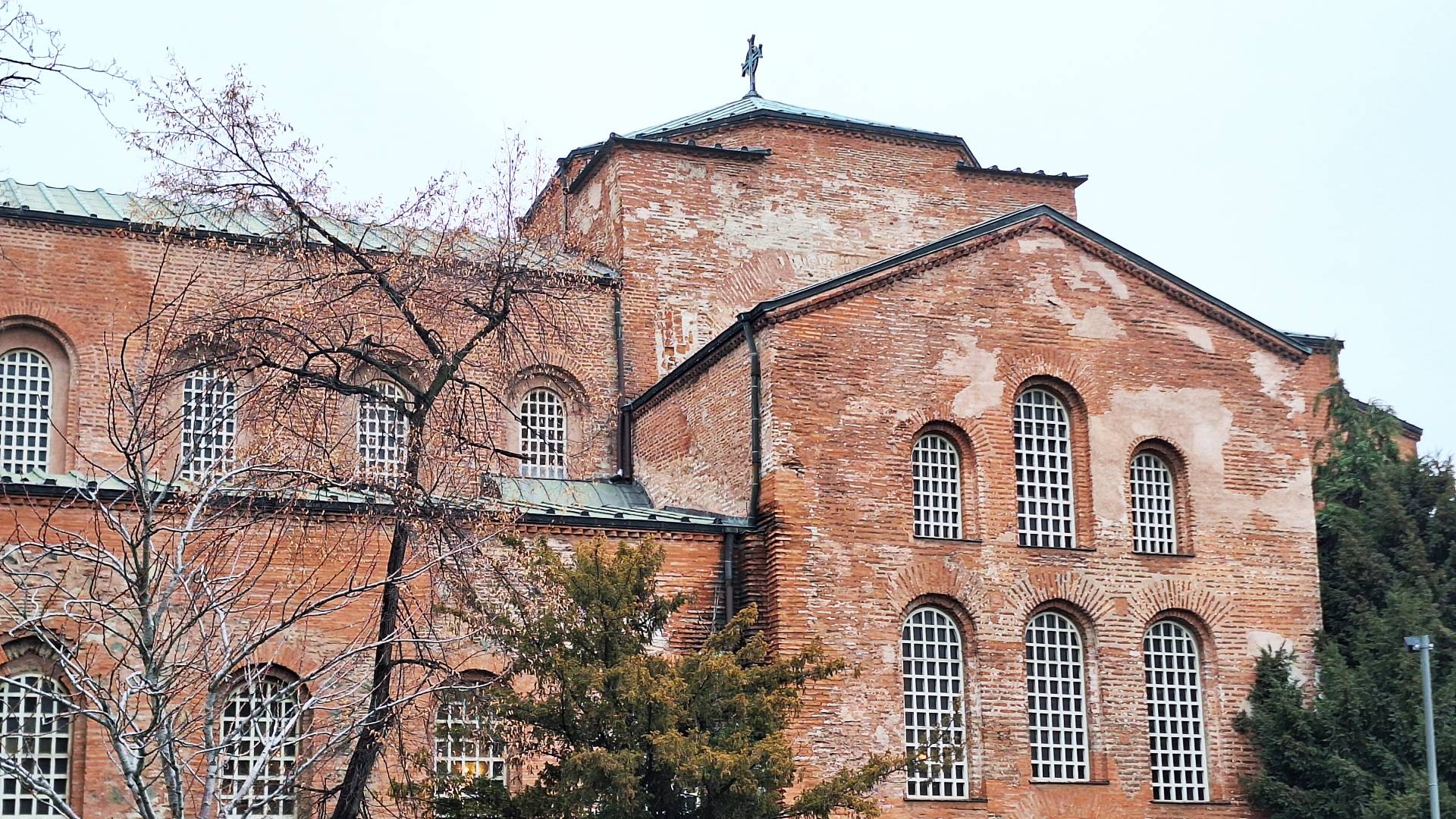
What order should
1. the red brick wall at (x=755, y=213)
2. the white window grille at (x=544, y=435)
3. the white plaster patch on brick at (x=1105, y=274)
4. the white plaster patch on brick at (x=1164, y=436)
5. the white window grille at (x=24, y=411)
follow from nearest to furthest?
the white plaster patch on brick at (x=1164, y=436)
the white window grille at (x=24, y=411)
the white plaster patch on brick at (x=1105, y=274)
the white window grille at (x=544, y=435)
the red brick wall at (x=755, y=213)

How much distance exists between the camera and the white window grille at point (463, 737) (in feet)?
57.4

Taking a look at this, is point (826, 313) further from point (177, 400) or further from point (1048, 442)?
point (177, 400)

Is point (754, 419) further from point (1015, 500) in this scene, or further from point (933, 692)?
point (933, 692)

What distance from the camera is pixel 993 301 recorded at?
23.8 meters

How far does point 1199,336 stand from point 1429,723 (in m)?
5.94

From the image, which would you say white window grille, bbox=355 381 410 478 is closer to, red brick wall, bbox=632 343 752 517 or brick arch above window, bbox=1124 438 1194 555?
red brick wall, bbox=632 343 752 517

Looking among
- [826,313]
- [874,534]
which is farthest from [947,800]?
[826,313]

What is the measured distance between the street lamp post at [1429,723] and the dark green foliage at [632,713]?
7.72 metres

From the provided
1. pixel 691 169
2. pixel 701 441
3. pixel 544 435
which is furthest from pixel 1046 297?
pixel 544 435

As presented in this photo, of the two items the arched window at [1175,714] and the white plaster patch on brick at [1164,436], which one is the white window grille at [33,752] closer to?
the white plaster patch on brick at [1164,436]

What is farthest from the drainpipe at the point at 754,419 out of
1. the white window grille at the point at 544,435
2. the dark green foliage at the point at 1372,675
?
the dark green foliage at the point at 1372,675

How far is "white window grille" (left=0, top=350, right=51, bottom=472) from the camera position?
2388 cm

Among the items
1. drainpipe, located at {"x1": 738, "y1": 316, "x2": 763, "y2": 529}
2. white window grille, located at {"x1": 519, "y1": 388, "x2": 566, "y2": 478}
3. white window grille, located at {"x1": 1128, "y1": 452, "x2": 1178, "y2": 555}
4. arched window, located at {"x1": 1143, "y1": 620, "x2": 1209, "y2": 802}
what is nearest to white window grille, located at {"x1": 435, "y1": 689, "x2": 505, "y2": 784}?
drainpipe, located at {"x1": 738, "y1": 316, "x2": 763, "y2": 529}

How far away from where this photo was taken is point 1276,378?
986 inches
